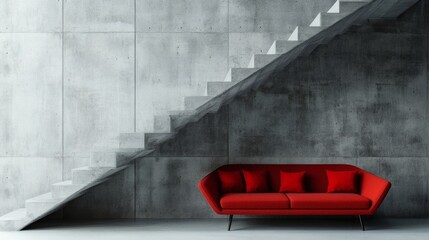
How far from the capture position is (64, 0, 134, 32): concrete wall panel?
26.7 feet

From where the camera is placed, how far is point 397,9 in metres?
7.93

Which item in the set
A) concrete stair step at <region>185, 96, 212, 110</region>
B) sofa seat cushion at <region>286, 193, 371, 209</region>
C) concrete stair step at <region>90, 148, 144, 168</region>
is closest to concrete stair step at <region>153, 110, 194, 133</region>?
concrete stair step at <region>185, 96, 212, 110</region>

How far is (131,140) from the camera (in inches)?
265

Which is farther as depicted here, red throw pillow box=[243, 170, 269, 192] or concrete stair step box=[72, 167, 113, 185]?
red throw pillow box=[243, 170, 269, 192]

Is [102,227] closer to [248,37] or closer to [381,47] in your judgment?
[248,37]

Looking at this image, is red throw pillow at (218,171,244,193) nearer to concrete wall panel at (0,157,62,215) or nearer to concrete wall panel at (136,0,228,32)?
concrete wall panel at (136,0,228,32)

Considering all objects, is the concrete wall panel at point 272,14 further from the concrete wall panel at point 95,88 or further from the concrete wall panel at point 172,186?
the concrete wall panel at point 172,186

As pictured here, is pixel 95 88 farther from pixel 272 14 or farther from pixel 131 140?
pixel 272 14

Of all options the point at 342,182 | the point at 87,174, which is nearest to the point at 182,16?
the point at 87,174

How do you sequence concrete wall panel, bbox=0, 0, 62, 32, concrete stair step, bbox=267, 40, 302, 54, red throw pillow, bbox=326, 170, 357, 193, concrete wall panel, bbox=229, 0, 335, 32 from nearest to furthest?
concrete stair step, bbox=267, 40, 302, 54
red throw pillow, bbox=326, 170, 357, 193
concrete wall panel, bbox=229, 0, 335, 32
concrete wall panel, bbox=0, 0, 62, 32

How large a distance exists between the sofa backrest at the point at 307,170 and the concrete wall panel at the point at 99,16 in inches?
106

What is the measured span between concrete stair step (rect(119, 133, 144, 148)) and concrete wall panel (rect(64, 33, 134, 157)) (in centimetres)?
136

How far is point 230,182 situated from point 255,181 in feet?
1.18

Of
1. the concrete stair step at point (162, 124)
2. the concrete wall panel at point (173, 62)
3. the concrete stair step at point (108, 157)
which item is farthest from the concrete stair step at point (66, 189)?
the concrete wall panel at point (173, 62)
